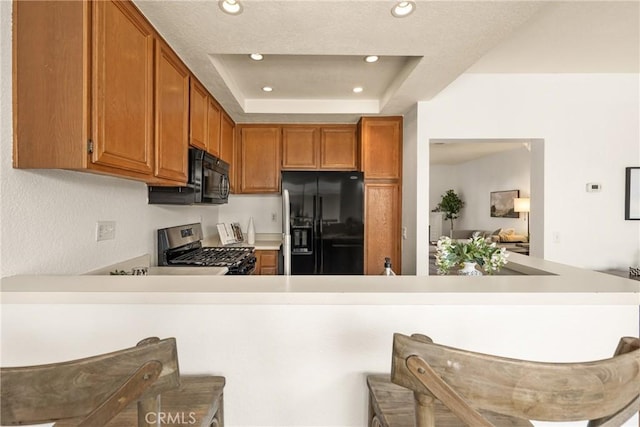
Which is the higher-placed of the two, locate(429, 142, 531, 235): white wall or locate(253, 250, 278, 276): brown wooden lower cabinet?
locate(429, 142, 531, 235): white wall

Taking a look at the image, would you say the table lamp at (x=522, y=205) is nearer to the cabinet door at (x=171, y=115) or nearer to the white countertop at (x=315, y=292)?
the white countertop at (x=315, y=292)

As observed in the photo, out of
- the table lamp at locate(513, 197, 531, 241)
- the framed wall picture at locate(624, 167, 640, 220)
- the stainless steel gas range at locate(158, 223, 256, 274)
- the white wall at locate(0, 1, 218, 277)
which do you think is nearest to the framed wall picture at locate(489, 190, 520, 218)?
the table lamp at locate(513, 197, 531, 241)

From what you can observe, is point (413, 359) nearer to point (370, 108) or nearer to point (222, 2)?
point (222, 2)

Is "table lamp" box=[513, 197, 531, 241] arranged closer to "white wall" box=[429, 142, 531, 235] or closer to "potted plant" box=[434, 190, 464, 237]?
"white wall" box=[429, 142, 531, 235]

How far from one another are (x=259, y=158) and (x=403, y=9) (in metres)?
2.60

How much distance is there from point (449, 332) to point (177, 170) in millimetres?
1865

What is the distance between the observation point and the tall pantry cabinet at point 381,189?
11.5 feet

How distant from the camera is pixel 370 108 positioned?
3.38 m

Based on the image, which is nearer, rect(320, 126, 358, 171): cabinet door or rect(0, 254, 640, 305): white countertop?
rect(0, 254, 640, 305): white countertop

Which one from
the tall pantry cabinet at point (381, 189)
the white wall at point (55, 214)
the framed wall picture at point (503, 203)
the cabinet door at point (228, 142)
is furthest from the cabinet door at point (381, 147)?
the framed wall picture at point (503, 203)

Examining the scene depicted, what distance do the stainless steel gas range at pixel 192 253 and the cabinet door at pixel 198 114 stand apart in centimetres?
76

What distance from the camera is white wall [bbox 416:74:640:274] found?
9.53 ft

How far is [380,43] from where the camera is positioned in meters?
1.88

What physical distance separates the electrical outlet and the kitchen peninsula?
2.10ft
